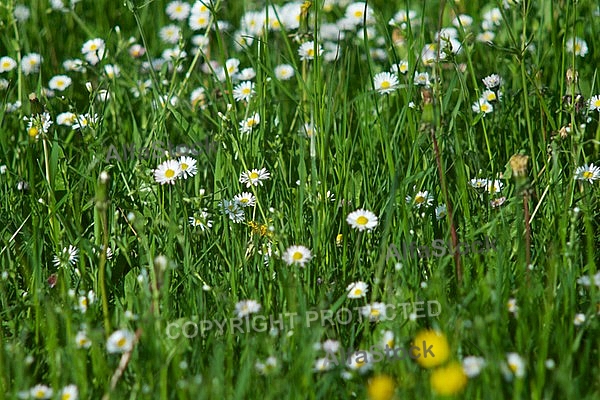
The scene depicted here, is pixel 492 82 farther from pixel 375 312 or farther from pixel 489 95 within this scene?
pixel 375 312

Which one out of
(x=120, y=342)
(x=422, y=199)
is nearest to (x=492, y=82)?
(x=422, y=199)

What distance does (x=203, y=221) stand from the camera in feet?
8.13

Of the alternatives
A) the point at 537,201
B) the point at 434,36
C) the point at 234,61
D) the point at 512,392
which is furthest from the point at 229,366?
the point at 434,36

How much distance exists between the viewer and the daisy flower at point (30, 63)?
3489 mm

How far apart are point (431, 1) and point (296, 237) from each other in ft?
7.05

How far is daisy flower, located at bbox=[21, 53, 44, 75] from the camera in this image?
3.49m

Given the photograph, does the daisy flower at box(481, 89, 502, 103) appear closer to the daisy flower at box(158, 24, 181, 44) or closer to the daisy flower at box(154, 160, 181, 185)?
the daisy flower at box(154, 160, 181, 185)

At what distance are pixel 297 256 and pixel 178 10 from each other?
2054 millimetres

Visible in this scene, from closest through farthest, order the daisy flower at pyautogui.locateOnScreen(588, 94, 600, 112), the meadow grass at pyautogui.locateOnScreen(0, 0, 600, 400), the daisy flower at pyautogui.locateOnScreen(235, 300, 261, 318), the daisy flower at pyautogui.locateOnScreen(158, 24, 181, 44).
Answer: the meadow grass at pyautogui.locateOnScreen(0, 0, 600, 400)
the daisy flower at pyautogui.locateOnScreen(235, 300, 261, 318)
the daisy flower at pyautogui.locateOnScreen(588, 94, 600, 112)
the daisy flower at pyautogui.locateOnScreen(158, 24, 181, 44)

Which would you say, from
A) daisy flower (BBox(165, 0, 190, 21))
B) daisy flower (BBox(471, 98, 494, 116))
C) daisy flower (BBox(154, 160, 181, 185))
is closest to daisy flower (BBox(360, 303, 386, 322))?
daisy flower (BBox(154, 160, 181, 185))

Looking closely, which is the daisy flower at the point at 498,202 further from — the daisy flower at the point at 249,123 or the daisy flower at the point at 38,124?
the daisy flower at the point at 38,124

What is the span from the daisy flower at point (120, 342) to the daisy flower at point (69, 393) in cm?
12

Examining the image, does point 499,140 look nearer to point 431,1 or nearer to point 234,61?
point 234,61

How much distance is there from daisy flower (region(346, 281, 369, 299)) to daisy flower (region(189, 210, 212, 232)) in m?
0.47
